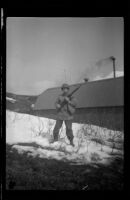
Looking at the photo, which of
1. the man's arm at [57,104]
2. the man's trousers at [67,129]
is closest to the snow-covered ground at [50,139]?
the man's trousers at [67,129]

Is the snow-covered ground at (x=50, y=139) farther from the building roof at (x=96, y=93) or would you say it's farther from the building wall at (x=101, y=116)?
the building roof at (x=96, y=93)

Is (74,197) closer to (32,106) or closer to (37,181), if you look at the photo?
(37,181)

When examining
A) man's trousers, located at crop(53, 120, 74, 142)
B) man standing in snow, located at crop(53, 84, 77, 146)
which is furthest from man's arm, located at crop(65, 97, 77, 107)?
man's trousers, located at crop(53, 120, 74, 142)

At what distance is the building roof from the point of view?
2516 millimetres

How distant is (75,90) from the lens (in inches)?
101

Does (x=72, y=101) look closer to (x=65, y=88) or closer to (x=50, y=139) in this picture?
(x=65, y=88)

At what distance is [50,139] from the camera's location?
2.56m

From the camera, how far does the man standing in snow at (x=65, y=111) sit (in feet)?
8.36

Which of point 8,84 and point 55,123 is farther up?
point 8,84

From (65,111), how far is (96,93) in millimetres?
333

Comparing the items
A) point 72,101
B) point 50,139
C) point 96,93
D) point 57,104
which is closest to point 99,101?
point 96,93

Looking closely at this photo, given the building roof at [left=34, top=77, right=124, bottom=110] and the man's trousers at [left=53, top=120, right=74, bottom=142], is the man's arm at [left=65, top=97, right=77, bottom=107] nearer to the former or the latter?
the building roof at [left=34, top=77, right=124, bottom=110]
